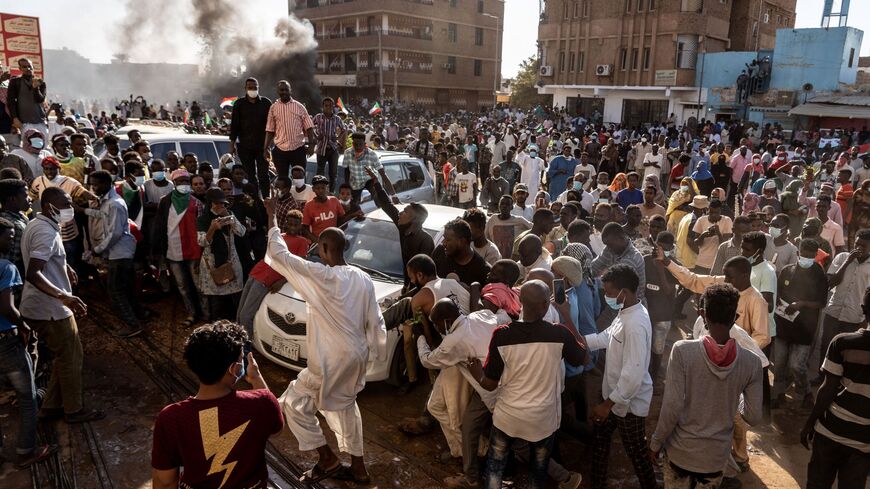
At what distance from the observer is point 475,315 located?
3.97 metres

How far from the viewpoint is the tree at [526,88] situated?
50.6 meters

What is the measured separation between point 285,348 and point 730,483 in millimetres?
3936

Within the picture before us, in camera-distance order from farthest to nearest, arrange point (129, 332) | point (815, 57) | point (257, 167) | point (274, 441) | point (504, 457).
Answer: point (815, 57)
point (257, 167)
point (129, 332)
point (274, 441)
point (504, 457)

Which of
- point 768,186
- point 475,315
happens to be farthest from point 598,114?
point 475,315

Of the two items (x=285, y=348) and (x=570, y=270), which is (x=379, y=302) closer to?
(x=285, y=348)

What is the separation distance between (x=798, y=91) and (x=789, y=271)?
3101 centimetres

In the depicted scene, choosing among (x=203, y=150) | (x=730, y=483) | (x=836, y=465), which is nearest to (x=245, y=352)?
(x=836, y=465)

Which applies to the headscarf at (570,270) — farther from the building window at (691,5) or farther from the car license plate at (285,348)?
the building window at (691,5)

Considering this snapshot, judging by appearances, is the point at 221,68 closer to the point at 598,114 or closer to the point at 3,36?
the point at 3,36

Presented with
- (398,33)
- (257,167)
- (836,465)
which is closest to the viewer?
(836,465)

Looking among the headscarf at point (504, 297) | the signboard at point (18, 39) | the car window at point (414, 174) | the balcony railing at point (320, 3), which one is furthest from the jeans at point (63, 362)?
the balcony railing at point (320, 3)

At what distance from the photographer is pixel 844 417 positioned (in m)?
3.33

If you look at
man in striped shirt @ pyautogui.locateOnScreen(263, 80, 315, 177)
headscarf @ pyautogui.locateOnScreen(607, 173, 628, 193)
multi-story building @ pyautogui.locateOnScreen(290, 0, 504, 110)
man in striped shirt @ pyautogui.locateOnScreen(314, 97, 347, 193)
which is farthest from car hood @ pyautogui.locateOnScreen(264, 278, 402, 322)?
multi-story building @ pyautogui.locateOnScreen(290, 0, 504, 110)

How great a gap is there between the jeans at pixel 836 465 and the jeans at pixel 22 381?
5.39 metres
